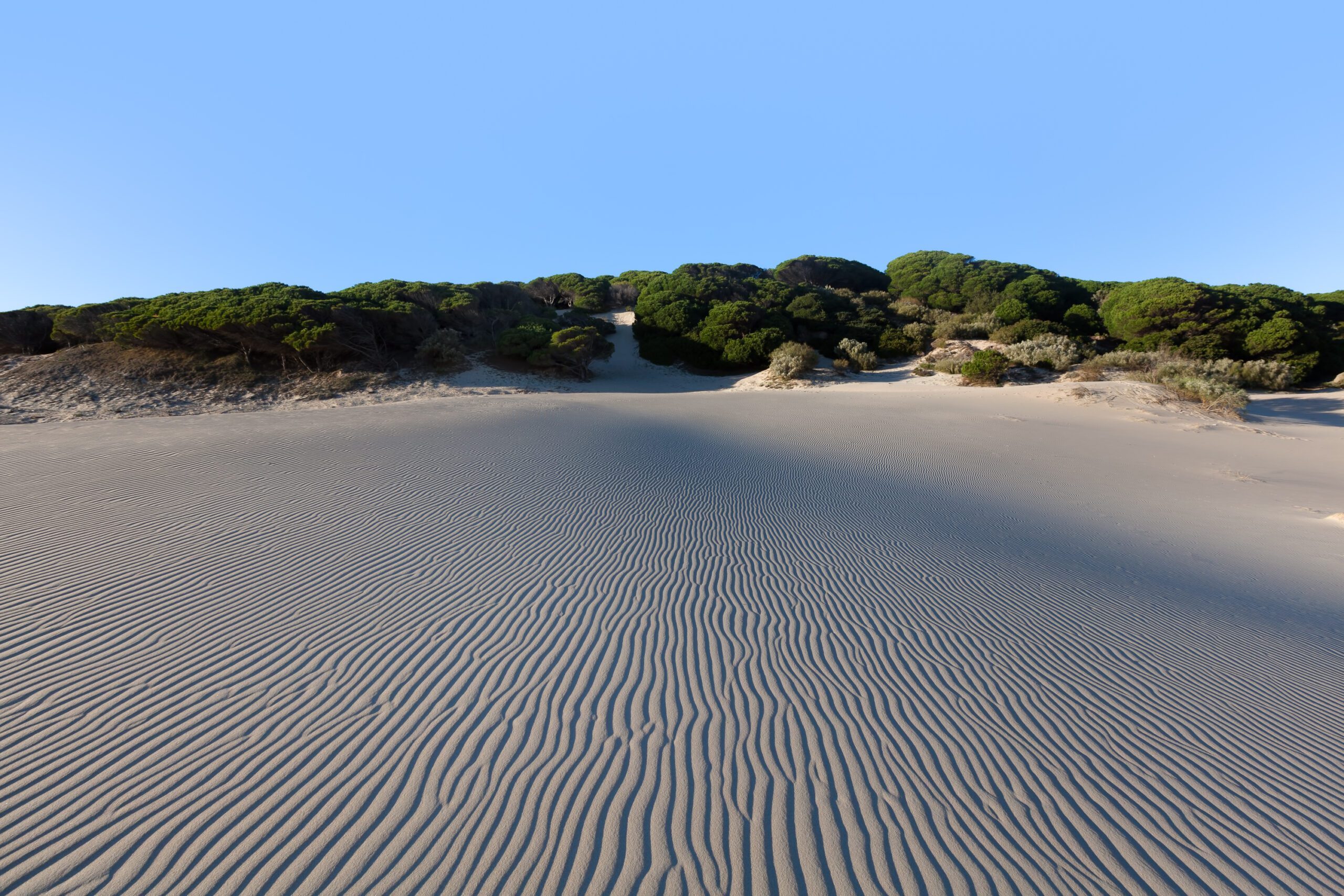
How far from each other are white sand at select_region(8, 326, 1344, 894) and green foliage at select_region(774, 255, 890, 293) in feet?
126

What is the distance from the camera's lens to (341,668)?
11.1 feet

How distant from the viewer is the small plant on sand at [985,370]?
66.0ft

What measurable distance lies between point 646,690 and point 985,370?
2069 centimetres

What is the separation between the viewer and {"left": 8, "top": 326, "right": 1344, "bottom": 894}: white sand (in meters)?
2.17

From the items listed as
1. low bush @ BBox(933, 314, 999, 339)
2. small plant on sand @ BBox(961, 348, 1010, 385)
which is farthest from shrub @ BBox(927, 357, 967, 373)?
low bush @ BBox(933, 314, 999, 339)

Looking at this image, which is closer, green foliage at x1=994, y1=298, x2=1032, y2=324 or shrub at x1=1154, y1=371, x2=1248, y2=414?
shrub at x1=1154, y1=371, x2=1248, y2=414

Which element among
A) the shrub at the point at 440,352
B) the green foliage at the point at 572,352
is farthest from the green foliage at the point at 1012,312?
the shrub at the point at 440,352

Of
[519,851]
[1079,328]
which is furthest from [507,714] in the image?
[1079,328]

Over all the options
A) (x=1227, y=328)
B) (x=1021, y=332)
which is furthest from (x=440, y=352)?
(x=1227, y=328)

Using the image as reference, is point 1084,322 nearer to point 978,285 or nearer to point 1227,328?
point 1227,328

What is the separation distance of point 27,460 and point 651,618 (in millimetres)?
9985

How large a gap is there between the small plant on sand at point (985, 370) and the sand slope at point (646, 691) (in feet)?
43.3

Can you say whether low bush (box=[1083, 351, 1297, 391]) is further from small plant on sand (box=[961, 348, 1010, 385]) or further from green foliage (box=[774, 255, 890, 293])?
green foliage (box=[774, 255, 890, 293])

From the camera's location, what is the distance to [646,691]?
3.28 meters
